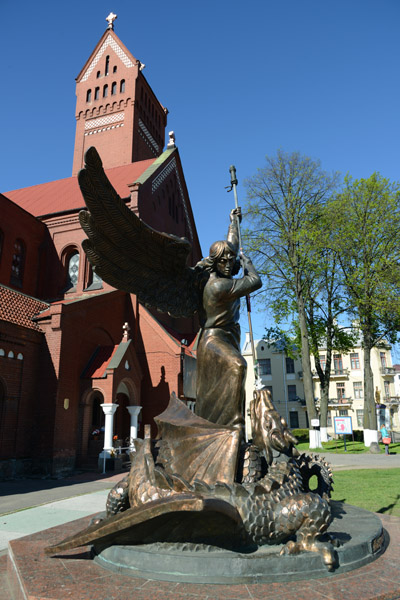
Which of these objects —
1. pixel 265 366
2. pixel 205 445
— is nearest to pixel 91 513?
pixel 205 445

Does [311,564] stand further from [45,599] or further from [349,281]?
[349,281]

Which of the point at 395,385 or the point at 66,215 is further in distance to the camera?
the point at 395,385

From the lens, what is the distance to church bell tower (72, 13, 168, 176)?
3175 centimetres

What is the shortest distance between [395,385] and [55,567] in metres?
56.2

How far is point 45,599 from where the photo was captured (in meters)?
2.75

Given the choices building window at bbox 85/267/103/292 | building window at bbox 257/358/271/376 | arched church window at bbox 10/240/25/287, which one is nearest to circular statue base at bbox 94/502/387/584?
building window at bbox 85/267/103/292

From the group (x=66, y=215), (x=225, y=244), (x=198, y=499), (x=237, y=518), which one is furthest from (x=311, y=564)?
(x=66, y=215)

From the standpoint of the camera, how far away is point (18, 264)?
78.2 ft

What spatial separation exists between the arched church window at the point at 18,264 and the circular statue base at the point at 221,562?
72.4 ft

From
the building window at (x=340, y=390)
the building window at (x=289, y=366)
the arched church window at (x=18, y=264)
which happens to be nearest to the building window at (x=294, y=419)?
the building window at (x=289, y=366)

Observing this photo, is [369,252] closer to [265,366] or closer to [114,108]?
[114,108]

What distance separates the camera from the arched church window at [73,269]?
24.5m

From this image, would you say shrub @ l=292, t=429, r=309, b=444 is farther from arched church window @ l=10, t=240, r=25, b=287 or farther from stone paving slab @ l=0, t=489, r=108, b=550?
stone paving slab @ l=0, t=489, r=108, b=550

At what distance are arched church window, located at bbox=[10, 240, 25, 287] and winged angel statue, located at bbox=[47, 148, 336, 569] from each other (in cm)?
2046
